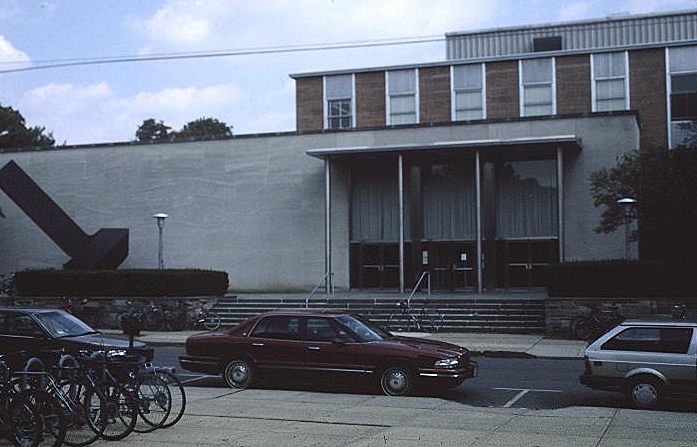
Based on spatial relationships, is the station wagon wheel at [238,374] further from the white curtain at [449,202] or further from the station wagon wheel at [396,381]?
the white curtain at [449,202]

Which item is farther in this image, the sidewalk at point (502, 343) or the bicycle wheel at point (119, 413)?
the sidewalk at point (502, 343)

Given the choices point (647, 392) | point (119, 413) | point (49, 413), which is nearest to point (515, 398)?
point (647, 392)

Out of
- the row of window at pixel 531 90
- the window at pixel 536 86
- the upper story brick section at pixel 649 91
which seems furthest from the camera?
the window at pixel 536 86

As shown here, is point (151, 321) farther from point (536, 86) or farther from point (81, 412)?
point (536, 86)

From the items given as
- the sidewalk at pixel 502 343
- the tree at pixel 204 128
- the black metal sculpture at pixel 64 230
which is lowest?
the sidewalk at pixel 502 343

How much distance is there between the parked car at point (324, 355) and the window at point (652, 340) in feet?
8.10

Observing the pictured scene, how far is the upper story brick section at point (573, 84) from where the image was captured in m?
43.4

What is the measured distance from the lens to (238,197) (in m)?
38.8

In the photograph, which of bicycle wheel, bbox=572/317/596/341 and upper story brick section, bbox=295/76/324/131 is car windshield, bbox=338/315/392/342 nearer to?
bicycle wheel, bbox=572/317/596/341

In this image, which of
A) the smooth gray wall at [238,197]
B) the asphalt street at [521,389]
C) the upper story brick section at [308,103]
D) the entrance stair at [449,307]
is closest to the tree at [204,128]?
the upper story brick section at [308,103]

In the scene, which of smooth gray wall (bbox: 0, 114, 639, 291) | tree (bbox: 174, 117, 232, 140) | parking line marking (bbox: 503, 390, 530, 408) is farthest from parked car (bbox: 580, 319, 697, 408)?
tree (bbox: 174, 117, 232, 140)

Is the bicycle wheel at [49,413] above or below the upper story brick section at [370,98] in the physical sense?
below

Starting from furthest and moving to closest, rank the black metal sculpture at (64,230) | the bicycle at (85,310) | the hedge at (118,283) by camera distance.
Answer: the black metal sculpture at (64,230)
the hedge at (118,283)
the bicycle at (85,310)

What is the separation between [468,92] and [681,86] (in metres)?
10.2
